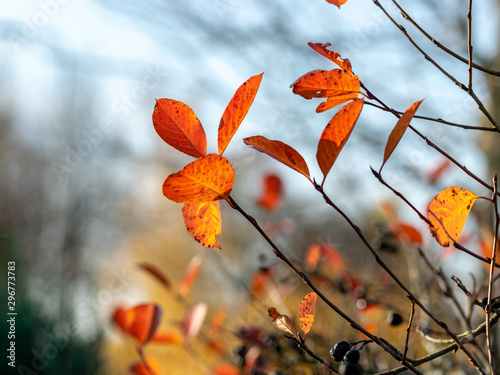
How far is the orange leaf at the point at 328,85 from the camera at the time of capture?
62 cm

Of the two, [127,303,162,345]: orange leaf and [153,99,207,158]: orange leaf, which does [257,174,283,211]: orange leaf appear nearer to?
[127,303,162,345]: orange leaf

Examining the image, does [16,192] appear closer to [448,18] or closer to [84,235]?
[84,235]

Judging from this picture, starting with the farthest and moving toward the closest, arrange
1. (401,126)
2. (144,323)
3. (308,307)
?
(144,323)
(308,307)
(401,126)

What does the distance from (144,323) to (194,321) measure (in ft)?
1.02

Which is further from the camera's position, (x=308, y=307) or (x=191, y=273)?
(x=191, y=273)

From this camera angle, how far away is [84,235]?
41.9ft

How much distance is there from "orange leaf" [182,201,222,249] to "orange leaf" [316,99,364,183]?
6.0 inches

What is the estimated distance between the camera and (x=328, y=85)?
0.63m

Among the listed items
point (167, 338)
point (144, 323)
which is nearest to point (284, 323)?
point (144, 323)

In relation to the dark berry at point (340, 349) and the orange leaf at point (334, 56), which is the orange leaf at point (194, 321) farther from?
the orange leaf at point (334, 56)

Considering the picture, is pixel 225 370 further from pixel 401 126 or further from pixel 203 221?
pixel 401 126

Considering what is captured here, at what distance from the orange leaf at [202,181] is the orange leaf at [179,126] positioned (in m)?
0.07

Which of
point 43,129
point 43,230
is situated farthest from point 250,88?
point 43,129

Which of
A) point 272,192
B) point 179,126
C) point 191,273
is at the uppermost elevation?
point 272,192
